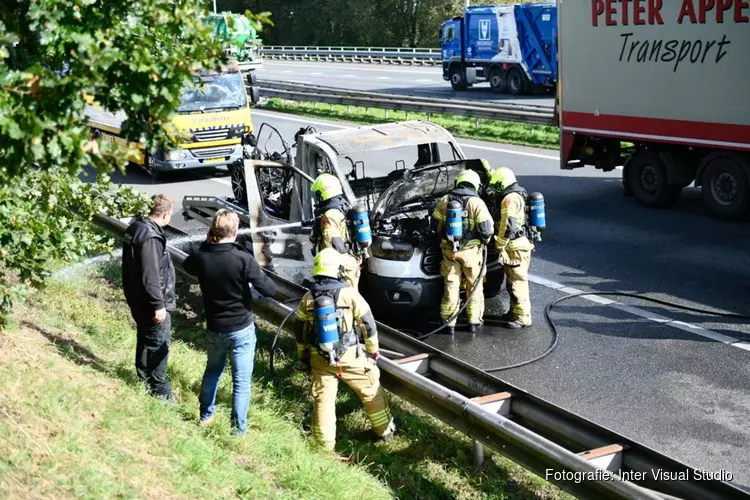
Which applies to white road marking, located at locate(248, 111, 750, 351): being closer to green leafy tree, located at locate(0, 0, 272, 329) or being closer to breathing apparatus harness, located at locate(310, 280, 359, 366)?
breathing apparatus harness, located at locate(310, 280, 359, 366)

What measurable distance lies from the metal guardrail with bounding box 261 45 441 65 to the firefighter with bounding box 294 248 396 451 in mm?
41955

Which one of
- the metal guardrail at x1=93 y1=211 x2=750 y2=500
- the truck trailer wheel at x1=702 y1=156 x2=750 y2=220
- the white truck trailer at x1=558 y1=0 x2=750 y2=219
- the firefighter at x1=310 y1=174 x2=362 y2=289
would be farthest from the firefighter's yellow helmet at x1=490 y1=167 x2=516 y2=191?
the truck trailer wheel at x1=702 y1=156 x2=750 y2=220

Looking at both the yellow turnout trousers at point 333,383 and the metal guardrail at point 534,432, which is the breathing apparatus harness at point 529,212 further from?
the yellow turnout trousers at point 333,383

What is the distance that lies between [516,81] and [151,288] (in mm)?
29155

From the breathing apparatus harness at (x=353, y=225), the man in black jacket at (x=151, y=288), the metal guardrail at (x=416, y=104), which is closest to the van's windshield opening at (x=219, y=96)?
the metal guardrail at (x=416, y=104)

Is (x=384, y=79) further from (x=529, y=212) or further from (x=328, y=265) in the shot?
(x=328, y=265)

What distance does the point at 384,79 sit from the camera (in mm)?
40969

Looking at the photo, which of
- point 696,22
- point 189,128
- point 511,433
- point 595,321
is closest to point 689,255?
point 595,321

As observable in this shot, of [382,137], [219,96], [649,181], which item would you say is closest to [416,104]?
[219,96]

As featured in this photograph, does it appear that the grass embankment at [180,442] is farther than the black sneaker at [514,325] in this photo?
No

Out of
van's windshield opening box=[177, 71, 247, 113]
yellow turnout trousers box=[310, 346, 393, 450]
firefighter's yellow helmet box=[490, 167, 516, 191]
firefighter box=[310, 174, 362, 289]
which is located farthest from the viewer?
van's windshield opening box=[177, 71, 247, 113]

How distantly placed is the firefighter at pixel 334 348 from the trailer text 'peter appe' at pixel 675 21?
28.5 ft

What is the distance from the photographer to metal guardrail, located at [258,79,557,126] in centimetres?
2136

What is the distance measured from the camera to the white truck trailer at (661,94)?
13102 mm
